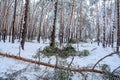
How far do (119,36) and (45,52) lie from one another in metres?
8.70

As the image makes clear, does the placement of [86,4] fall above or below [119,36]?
above

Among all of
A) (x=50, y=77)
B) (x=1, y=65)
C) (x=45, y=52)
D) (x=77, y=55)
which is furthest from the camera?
(x=77, y=55)

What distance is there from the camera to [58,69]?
6.03 m

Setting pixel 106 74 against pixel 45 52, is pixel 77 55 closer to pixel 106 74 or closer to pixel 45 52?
pixel 45 52

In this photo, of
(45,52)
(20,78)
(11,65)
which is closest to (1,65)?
(11,65)

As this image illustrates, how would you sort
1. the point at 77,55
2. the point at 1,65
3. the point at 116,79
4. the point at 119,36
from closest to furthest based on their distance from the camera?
1. the point at 116,79
2. the point at 1,65
3. the point at 77,55
4. the point at 119,36

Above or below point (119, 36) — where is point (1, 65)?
below

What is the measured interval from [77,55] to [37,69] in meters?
5.09

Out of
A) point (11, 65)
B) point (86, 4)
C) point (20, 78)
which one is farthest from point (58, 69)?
point (86, 4)

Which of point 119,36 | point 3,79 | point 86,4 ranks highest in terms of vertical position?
point 86,4

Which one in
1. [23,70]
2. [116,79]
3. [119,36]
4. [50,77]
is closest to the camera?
[116,79]

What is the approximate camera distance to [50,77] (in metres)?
5.88

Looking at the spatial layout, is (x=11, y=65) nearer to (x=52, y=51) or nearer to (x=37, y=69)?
(x=37, y=69)

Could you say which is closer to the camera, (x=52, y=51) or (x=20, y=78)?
(x=20, y=78)
